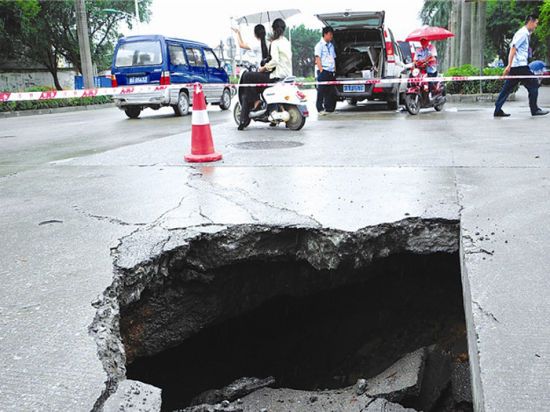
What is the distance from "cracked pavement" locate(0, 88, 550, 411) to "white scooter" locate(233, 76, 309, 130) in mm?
991

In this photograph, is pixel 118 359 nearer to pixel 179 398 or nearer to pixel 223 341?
pixel 179 398

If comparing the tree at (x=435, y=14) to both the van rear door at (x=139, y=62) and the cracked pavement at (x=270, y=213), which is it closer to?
the van rear door at (x=139, y=62)

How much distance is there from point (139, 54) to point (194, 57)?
1786 millimetres

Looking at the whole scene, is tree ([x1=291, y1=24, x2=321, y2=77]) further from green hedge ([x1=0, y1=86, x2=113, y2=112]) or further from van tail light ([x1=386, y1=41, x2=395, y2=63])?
van tail light ([x1=386, y1=41, x2=395, y2=63])

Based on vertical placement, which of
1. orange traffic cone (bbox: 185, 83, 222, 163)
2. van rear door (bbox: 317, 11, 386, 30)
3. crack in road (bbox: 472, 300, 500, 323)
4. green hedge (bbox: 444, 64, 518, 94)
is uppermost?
van rear door (bbox: 317, 11, 386, 30)

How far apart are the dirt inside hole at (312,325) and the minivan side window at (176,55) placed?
35.6 feet

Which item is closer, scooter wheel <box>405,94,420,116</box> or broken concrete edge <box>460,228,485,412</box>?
broken concrete edge <box>460,228,485,412</box>

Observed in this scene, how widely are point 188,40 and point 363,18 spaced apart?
5.31m

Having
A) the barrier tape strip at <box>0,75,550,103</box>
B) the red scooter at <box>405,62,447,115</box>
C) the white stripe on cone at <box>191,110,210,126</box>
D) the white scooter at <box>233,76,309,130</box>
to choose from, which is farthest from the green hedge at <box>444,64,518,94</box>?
the white stripe on cone at <box>191,110,210,126</box>

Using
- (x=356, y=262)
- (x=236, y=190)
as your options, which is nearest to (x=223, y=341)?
(x=236, y=190)

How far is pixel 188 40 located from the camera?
14914mm

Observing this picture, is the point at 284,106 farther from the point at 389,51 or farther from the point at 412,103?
the point at 389,51

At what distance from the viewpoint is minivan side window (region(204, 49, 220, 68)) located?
52.3 ft

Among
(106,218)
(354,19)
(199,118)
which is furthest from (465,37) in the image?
(106,218)
